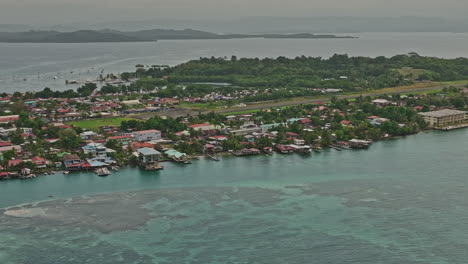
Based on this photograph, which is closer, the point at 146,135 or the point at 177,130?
the point at 146,135

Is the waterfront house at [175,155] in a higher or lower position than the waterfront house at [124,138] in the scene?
lower

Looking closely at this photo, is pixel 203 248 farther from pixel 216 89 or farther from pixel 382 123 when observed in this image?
pixel 216 89

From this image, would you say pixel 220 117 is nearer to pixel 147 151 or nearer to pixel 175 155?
pixel 175 155

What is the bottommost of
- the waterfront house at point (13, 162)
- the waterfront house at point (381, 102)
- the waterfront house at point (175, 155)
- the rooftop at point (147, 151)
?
the waterfront house at point (13, 162)

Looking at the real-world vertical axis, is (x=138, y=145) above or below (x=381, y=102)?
below

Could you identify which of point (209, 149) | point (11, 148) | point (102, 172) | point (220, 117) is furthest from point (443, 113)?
point (11, 148)

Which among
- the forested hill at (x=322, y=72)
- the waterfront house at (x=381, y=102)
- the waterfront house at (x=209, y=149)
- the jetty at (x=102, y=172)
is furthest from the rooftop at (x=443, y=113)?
the jetty at (x=102, y=172)

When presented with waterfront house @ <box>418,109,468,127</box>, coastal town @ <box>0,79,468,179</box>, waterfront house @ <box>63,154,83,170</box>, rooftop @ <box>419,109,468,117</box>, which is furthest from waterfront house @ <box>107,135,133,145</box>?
rooftop @ <box>419,109,468,117</box>

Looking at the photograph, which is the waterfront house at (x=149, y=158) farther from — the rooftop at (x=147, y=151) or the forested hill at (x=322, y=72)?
the forested hill at (x=322, y=72)

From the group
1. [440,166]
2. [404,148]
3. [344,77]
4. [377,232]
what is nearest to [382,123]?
[404,148]
